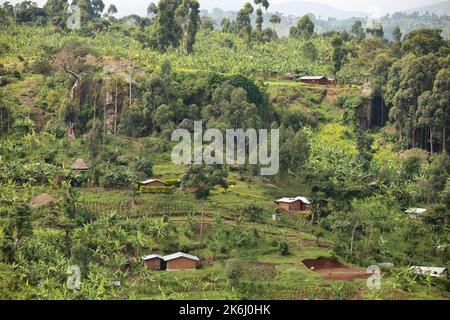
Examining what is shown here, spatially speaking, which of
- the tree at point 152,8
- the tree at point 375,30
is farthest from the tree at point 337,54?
the tree at point 375,30

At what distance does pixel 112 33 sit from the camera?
6162 cm

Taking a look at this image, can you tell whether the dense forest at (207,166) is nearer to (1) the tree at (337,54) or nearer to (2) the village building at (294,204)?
(1) the tree at (337,54)

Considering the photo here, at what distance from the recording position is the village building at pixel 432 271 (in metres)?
32.8

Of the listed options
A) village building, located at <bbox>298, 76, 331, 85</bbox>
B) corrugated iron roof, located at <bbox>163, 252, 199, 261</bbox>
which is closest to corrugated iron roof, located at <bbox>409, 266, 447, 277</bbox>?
corrugated iron roof, located at <bbox>163, 252, 199, 261</bbox>

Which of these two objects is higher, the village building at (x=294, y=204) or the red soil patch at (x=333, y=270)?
the village building at (x=294, y=204)

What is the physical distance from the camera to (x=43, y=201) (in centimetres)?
3644

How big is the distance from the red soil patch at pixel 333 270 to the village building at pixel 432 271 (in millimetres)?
1725

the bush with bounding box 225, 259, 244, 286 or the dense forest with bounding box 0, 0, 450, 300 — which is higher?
the dense forest with bounding box 0, 0, 450, 300

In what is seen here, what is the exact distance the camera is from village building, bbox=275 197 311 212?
39.2m

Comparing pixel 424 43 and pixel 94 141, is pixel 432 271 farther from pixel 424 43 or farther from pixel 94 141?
pixel 424 43

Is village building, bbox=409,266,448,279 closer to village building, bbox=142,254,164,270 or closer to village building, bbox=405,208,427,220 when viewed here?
village building, bbox=405,208,427,220

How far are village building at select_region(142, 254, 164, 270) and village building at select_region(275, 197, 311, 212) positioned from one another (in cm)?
789

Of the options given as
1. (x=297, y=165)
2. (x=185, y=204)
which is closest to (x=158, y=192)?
(x=185, y=204)

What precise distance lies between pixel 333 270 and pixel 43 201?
11945 mm
